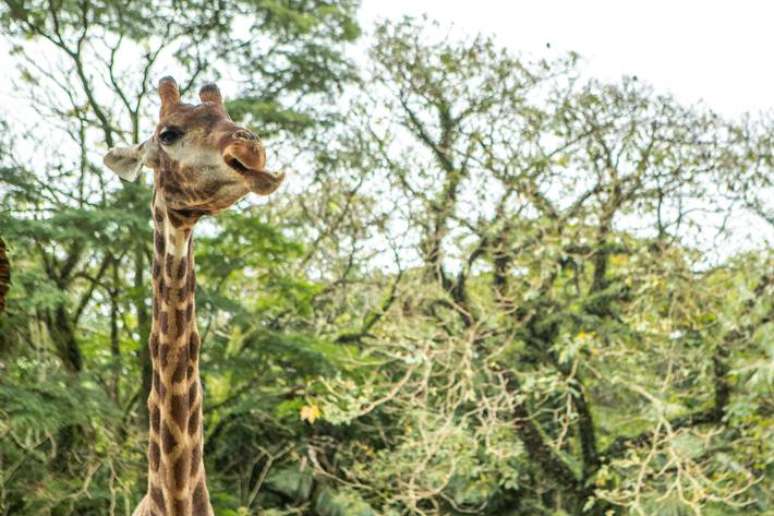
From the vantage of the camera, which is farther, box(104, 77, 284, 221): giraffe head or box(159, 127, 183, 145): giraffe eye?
box(159, 127, 183, 145): giraffe eye

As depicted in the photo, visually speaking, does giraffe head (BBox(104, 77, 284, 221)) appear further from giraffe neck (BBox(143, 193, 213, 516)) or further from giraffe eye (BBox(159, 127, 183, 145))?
giraffe neck (BBox(143, 193, 213, 516))

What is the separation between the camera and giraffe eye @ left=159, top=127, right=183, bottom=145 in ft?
8.02

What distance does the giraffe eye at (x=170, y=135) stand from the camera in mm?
2443

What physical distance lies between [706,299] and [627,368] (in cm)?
70

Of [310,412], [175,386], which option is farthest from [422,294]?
[175,386]

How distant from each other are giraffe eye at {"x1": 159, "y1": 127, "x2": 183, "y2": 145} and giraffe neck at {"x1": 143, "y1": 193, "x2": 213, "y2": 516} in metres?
0.20

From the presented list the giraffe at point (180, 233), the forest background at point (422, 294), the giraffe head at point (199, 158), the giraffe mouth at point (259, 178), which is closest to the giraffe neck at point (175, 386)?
the giraffe at point (180, 233)

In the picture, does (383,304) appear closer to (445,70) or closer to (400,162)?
(400,162)

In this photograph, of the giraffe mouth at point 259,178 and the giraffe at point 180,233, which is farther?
the giraffe at point 180,233

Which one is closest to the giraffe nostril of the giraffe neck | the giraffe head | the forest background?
the giraffe head

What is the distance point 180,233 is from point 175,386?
36 centimetres

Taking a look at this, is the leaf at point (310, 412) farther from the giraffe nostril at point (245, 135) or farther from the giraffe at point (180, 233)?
the giraffe nostril at point (245, 135)

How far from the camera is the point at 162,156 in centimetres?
249

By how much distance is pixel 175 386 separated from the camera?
8.96 ft
